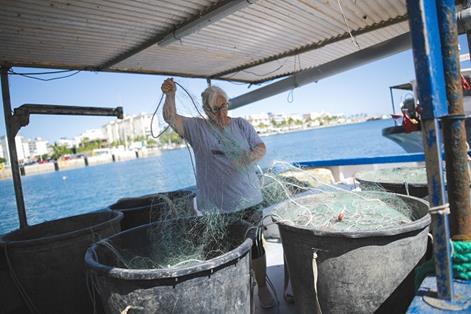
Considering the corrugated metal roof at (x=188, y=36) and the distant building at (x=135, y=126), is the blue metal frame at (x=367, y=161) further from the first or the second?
the distant building at (x=135, y=126)

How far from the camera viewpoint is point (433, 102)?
1120 millimetres

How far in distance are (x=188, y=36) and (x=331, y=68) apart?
263 centimetres

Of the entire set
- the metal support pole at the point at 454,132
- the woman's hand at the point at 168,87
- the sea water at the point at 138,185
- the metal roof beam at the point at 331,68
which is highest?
the metal roof beam at the point at 331,68

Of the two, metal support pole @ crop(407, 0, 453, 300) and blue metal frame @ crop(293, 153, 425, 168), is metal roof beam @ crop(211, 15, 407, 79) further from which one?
metal support pole @ crop(407, 0, 453, 300)

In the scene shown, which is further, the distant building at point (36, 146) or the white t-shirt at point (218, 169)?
the distant building at point (36, 146)

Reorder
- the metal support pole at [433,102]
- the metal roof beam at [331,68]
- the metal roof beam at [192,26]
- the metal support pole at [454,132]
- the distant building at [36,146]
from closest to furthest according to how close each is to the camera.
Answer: the metal support pole at [433,102]
the metal support pole at [454,132]
the metal roof beam at [192,26]
the metal roof beam at [331,68]
the distant building at [36,146]

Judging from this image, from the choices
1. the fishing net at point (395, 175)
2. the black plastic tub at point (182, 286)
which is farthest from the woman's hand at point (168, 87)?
the fishing net at point (395, 175)

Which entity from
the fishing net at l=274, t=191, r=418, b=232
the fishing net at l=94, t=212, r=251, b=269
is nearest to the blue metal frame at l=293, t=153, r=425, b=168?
the fishing net at l=274, t=191, r=418, b=232

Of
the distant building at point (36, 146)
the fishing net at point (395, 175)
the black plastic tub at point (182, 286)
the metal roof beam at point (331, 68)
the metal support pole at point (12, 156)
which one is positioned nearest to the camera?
the black plastic tub at point (182, 286)

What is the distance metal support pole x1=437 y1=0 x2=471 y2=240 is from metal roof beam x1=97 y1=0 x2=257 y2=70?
2.18 m

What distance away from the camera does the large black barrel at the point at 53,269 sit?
6.98 ft

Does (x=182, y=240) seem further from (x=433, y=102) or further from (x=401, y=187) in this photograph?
(x=401, y=187)

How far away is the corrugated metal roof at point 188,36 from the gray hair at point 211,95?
125 centimetres

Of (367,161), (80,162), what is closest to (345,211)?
(367,161)
